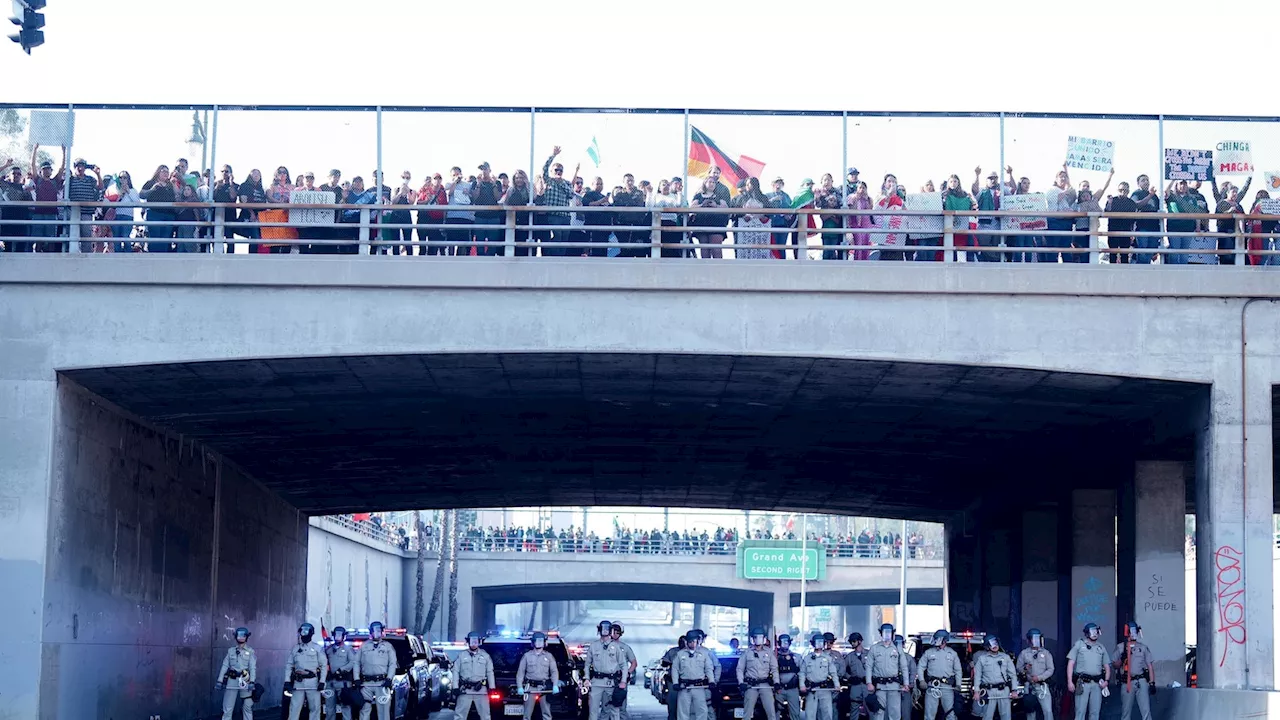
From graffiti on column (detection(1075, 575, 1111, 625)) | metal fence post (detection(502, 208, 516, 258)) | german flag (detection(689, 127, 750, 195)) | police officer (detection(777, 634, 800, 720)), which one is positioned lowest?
police officer (detection(777, 634, 800, 720))

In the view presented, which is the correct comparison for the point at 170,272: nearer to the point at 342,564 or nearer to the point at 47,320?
the point at 47,320

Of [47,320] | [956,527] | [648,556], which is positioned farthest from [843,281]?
[648,556]

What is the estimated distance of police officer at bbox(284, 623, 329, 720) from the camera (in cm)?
2384

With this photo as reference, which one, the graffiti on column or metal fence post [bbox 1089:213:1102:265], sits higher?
metal fence post [bbox 1089:213:1102:265]

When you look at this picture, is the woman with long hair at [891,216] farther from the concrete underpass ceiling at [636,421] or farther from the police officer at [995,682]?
the police officer at [995,682]

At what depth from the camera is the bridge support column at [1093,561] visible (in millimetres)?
31844

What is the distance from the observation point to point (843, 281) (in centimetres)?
2184

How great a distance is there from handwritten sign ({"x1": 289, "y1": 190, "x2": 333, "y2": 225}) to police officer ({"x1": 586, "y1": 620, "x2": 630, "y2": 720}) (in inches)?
283

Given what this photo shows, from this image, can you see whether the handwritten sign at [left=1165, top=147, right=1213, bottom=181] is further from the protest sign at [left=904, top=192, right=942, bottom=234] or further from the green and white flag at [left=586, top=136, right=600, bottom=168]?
the green and white flag at [left=586, top=136, right=600, bottom=168]

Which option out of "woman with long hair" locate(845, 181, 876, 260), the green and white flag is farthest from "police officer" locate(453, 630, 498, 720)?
"woman with long hair" locate(845, 181, 876, 260)

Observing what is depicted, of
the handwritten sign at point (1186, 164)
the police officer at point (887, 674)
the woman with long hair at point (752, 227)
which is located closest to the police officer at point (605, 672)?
the police officer at point (887, 674)

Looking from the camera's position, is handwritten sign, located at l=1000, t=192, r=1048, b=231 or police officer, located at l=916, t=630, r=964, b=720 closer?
handwritten sign, located at l=1000, t=192, r=1048, b=231

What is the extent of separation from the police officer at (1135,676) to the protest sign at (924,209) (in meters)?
6.81

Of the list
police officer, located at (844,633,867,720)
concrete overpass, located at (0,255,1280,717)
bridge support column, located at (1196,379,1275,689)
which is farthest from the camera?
police officer, located at (844,633,867,720)
